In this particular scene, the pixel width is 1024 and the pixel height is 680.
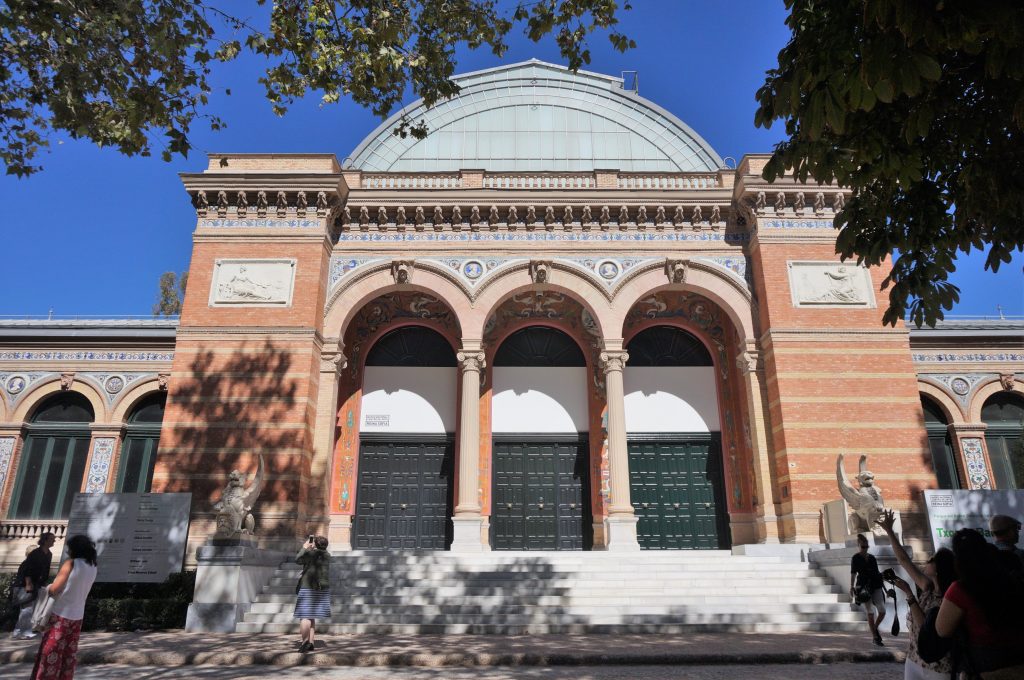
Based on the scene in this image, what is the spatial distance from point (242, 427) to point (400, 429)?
4.29 metres

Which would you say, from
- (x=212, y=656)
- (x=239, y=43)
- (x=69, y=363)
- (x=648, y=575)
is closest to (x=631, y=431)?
(x=648, y=575)

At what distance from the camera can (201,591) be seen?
11.3 m

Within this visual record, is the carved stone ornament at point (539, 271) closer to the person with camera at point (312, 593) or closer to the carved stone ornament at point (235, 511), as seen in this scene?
the carved stone ornament at point (235, 511)

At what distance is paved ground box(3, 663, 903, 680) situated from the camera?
23.4ft

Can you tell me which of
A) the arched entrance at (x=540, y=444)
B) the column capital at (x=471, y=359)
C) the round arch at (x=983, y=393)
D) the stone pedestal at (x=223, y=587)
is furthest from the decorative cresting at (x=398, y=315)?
the round arch at (x=983, y=393)

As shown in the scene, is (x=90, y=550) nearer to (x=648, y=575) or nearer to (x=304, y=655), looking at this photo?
(x=304, y=655)

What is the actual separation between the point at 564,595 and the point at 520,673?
4.40m

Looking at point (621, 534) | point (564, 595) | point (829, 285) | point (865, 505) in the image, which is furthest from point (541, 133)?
point (564, 595)

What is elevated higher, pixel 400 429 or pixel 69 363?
pixel 69 363

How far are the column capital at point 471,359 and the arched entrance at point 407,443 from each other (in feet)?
6.82

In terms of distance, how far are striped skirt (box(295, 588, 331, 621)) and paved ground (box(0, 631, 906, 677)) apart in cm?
44

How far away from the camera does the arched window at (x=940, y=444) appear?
18.2m

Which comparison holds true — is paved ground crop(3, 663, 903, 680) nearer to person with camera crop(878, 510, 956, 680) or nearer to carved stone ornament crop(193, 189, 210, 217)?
person with camera crop(878, 510, 956, 680)

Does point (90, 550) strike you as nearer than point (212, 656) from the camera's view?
Yes
